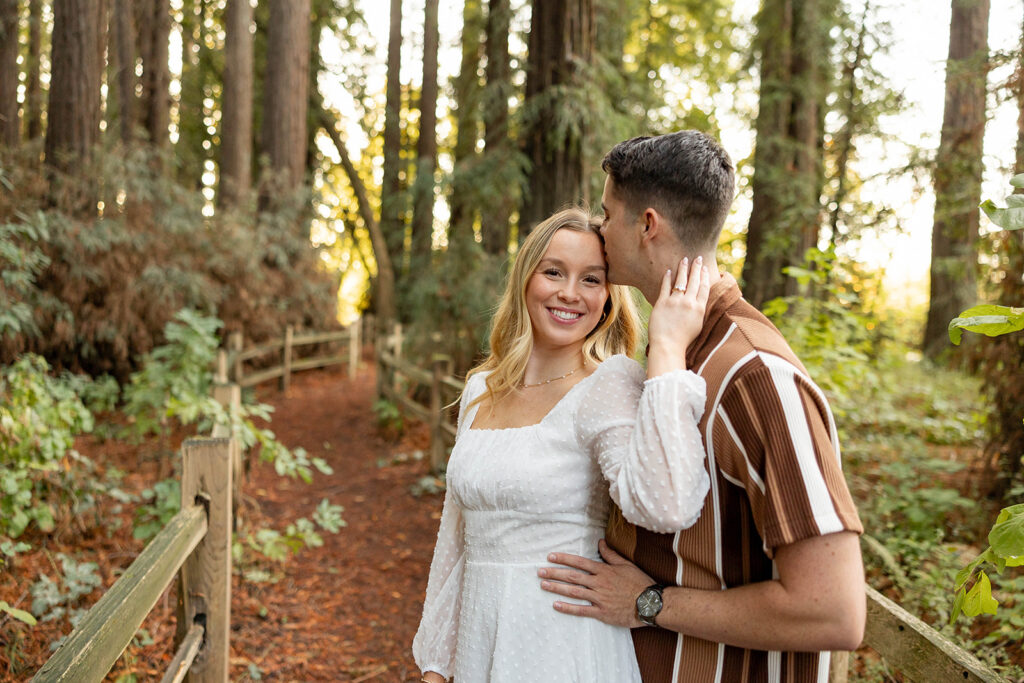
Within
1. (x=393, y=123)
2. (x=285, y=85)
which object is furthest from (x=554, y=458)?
(x=393, y=123)

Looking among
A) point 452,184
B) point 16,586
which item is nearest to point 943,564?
point 16,586

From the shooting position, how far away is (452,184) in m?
7.82

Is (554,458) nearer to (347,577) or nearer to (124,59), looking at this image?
(347,577)

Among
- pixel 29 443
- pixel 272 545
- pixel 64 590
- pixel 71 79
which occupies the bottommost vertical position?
pixel 272 545

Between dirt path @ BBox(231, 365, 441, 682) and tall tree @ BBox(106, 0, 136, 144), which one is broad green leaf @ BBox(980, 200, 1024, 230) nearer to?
dirt path @ BBox(231, 365, 441, 682)

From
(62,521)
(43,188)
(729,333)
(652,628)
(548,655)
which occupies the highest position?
(43,188)

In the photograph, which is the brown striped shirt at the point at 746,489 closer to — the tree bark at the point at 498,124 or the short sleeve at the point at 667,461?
the short sleeve at the point at 667,461

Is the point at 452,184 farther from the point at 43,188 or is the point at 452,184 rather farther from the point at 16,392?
the point at 16,392

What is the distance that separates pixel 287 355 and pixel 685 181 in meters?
12.3

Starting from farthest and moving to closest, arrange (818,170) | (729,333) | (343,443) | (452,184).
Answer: (818,170), (343,443), (452,184), (729,333)

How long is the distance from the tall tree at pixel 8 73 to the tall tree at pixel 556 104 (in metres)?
4.22

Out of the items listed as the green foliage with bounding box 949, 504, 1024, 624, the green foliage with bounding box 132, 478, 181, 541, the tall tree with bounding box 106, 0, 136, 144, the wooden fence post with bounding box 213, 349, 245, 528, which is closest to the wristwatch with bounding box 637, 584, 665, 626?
the green foliage with bounding box 949, 504, 1024, 624

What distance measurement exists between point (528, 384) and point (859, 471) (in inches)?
188

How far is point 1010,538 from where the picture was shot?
1.53m
